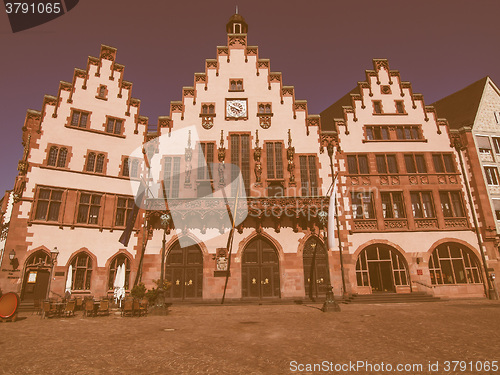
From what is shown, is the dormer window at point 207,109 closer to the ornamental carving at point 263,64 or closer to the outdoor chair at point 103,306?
the ornamental carving at point 263,64

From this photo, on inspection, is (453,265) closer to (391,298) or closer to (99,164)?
(391,298)

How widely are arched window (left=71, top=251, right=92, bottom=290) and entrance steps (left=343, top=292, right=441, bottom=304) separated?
19.0 metres

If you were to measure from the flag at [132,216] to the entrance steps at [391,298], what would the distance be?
16763 millimetres

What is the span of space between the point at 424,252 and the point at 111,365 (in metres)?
24.7

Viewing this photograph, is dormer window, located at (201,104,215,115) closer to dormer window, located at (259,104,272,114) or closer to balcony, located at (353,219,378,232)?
dormer window, located at (259,104,272,114)

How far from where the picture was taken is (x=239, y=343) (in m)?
9.91

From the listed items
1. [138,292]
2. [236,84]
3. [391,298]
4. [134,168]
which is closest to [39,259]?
[138,292]

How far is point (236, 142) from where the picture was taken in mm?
27219

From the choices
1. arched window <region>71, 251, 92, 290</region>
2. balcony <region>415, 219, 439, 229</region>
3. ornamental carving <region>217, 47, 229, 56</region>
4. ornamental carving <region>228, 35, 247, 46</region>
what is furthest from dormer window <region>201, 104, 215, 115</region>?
balcony <region>415, 219, 439, 229</region>

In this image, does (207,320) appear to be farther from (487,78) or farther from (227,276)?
(487,78)

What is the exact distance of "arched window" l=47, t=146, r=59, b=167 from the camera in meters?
22.8

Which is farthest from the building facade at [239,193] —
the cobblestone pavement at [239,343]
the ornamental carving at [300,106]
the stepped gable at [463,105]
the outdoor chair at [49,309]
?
the cobblestone pavement at [239,343]

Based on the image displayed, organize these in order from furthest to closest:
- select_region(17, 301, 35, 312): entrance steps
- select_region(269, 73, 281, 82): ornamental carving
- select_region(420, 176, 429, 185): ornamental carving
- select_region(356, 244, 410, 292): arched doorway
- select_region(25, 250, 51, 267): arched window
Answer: select_region(269, 73, 281, 82): ornamental carving, select_region(420, 176, 429, 185): ornamental carving, select_region(356, 244, 410, 292): arched doorway, select_region(25, 250, 51, 267): arched window, select_region(17, 301, 35, 312): entrance steps

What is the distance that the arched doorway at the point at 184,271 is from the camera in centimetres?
2362
